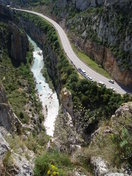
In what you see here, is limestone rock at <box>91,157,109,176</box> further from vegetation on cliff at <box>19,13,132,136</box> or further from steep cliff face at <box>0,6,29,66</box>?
steep cliff face at <box>0,6,29,66</box>

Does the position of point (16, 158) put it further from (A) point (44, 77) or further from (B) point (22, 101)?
(A) point (44, 77)

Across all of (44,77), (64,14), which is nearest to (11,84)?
(44,77)

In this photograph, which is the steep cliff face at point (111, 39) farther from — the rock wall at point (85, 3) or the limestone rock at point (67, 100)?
the limestone rock at point (67, 100)

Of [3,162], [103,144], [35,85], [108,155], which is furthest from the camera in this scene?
[35,85]

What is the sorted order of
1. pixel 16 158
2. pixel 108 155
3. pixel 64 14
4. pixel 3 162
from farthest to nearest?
pixel 64 14
pixel 108 155
pixel 16 158
pixel 3 162

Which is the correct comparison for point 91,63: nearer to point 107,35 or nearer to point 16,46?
point 107,35

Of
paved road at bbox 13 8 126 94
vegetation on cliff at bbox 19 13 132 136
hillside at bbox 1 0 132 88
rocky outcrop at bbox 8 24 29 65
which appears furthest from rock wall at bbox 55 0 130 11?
rocky outcrop at bbox 8 24 29 65

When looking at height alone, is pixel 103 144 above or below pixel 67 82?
above
